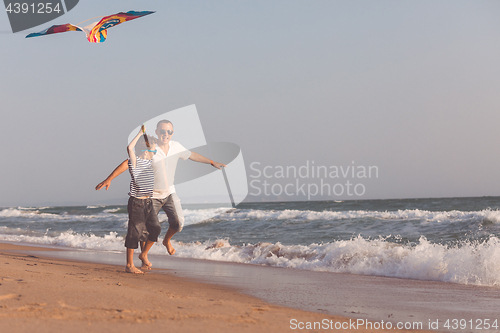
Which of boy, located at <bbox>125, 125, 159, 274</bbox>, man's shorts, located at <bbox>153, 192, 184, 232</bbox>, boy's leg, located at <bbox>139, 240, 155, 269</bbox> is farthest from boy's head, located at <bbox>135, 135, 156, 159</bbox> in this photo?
boy's leg, located at <bbox>139, 240, 155, 269</bbox>

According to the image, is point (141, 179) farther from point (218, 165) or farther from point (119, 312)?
point (119, 312)

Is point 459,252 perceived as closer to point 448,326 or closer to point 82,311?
point 448,326

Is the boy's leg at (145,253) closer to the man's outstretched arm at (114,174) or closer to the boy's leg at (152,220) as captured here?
the boy's leg at (152,220)

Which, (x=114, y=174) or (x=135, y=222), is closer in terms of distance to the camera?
(x=114, y=174)

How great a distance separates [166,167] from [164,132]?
0.44 m

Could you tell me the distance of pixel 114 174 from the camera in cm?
452

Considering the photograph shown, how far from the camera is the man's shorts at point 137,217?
16.0ft

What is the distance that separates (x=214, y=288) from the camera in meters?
4.52

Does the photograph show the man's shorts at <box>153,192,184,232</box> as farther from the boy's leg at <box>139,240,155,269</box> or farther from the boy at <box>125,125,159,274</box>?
the boy's leg at <box>139,240,155,269</box>

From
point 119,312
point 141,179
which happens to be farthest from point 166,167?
point 119,312

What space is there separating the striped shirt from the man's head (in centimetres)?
30

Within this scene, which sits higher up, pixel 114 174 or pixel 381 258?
pixel 114 174

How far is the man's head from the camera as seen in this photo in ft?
15.8

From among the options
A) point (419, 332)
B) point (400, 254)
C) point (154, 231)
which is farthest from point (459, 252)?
point (154, 231)
